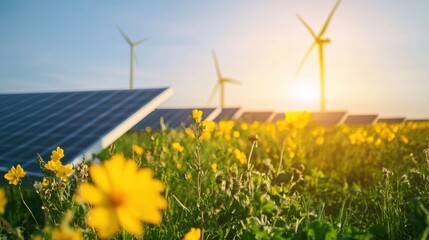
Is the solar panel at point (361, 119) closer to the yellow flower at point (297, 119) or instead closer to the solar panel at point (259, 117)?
the solar panel at point (259, 117)

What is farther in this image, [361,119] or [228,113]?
[361,119]

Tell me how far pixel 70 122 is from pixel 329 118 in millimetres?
22865

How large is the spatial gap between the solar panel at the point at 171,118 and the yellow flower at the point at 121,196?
14.5 m

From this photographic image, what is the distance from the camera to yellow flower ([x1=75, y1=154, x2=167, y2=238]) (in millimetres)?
893

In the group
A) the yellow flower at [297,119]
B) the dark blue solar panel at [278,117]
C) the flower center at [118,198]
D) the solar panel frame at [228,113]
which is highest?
the yellow flower at [297,119]

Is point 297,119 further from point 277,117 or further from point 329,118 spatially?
point 277,117

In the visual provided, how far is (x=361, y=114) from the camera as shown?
118 feet

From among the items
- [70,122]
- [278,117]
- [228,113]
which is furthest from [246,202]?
[278,117]

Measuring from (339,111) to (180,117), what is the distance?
1480cm

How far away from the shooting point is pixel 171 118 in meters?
17.7

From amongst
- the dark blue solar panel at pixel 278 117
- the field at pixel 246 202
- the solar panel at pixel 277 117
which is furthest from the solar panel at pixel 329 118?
the field at pixel 246 202

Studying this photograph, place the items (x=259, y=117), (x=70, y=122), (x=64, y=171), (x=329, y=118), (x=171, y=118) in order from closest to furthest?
(x=64, y=171) → (x=70, y=122) → (x=171, y=118) → (x=329, y=118) → (x=259, y=117)

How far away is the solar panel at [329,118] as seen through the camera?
86.4 ft

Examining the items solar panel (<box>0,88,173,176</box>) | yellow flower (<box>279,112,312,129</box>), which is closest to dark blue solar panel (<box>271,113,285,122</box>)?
solar panel (<box>0,88,173,176</box>)
